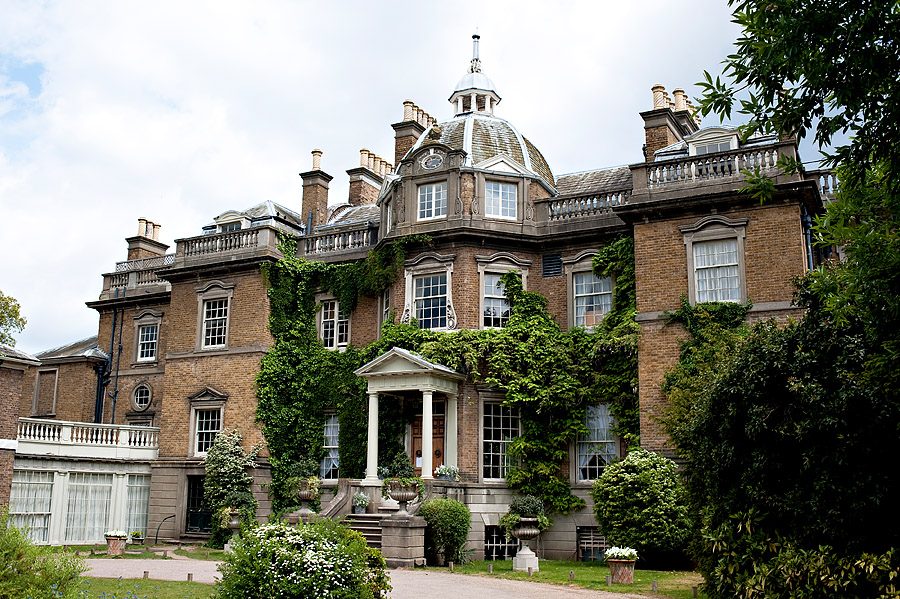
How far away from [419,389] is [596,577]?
7.42m

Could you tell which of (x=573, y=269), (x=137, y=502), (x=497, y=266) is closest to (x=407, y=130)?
(x=497, y=266)

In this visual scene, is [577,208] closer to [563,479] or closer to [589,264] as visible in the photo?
[589,264]

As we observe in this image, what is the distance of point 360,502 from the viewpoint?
21.3 metres

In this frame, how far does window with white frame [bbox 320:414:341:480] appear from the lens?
25.7m

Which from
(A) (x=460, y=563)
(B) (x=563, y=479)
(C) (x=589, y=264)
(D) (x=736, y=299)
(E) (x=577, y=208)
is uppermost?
(E) (x=577, y=208)

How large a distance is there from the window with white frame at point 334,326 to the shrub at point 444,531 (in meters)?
8.33

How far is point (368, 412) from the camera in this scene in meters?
24.2

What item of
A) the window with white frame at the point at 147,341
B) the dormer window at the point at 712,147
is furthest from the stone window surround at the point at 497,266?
the window with white frame at the point at 147,341

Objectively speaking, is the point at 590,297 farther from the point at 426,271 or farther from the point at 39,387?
the point at 39,387

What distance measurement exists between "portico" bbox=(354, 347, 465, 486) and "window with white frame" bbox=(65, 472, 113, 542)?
29.5ft

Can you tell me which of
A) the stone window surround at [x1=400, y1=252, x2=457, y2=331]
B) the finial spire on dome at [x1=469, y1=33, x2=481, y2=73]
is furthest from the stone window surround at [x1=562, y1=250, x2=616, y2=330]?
the finial spire on dome at [x1=469, y1=33, x2=481, y2=73]

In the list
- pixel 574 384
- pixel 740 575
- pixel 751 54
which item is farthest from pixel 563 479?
pixel 751 54

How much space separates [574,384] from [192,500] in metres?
13.0

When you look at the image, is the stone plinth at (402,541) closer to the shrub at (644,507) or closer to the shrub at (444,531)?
the shrub at (444,531)
